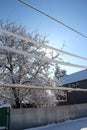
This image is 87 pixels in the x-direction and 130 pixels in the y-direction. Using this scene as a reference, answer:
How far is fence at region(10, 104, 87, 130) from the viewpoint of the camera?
14.7 metres

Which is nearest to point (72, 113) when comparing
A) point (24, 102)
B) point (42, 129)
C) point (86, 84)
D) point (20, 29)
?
point (24, 102)

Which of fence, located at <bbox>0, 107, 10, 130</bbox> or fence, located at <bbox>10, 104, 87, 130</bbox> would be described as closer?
fence, located at <bbox>0, 107, 10, 130</bbox>

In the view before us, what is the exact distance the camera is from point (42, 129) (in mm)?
15062

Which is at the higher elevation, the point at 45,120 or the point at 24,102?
the point at 24,102

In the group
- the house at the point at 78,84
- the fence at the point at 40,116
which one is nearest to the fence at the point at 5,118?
the fence at the point at 40,116

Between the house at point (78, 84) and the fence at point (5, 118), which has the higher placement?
the house at point (78, 84)

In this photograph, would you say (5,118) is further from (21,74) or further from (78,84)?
(78,84)

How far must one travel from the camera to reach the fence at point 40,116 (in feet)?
48.3

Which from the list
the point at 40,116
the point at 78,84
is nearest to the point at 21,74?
the point at 40,116

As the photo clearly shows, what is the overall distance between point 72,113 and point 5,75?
7.12 meters

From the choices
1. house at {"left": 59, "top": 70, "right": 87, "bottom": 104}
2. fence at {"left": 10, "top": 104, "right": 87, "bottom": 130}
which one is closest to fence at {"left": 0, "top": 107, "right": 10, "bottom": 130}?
fence at {"left": 10, "top": 104, "right": 87, "bottom": 130}

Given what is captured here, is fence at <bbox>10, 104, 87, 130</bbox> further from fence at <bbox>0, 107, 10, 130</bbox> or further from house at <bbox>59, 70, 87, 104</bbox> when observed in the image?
house at <bbox>59, 70, 87, 104</bbox>

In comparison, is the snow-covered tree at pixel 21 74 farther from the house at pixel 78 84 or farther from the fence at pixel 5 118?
the house at pixel 78 84

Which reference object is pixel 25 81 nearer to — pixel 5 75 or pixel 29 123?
pixel 5 75
